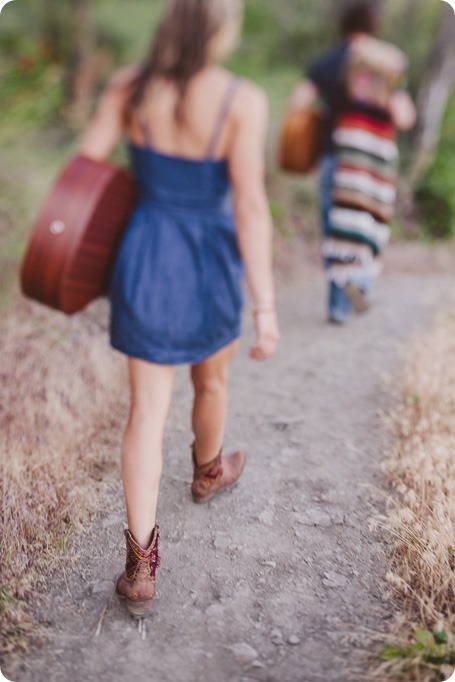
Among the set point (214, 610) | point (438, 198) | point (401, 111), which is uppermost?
point (401, 111)

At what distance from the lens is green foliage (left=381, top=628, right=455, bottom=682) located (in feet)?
6.03

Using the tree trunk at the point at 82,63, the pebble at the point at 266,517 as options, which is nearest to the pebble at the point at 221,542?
the pebble at the point at 266,517

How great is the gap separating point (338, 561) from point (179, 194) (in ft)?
4.68

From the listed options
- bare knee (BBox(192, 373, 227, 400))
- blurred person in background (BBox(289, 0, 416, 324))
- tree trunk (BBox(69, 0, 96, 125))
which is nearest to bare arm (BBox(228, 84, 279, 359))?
bare knee (BBox(192, 373, 227, 400))

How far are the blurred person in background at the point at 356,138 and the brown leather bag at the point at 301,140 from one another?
5 cm

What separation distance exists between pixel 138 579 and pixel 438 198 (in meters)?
7.14

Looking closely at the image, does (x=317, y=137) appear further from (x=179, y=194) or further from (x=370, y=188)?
(x=179, y=194)

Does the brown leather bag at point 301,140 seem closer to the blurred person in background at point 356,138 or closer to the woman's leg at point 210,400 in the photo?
the blurred person in background at point 356,138

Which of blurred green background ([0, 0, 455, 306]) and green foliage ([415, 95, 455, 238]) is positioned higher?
blurred green background ([0, 0, 455, 306])

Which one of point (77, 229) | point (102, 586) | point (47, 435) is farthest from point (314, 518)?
point (77, 229)

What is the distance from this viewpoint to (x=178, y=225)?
202 centimetres

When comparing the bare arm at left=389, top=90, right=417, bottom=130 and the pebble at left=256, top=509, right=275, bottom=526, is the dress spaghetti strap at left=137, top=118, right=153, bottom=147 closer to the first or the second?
the pebble at left=256, top=509, right=275, bottom=526

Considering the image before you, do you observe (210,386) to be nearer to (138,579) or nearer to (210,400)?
(210,400)

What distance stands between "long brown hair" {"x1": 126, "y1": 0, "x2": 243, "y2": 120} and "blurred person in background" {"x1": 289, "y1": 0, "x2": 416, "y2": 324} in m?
2.58
